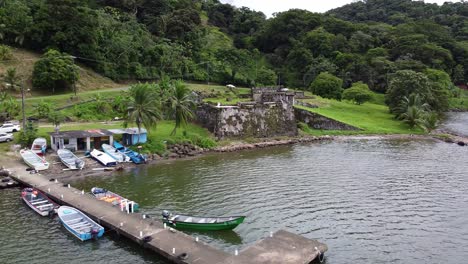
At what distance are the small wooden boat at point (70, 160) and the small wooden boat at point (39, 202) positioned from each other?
7773mm

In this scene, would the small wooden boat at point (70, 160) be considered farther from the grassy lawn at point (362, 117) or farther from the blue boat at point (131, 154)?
the grassy lawn at point (362, 117)

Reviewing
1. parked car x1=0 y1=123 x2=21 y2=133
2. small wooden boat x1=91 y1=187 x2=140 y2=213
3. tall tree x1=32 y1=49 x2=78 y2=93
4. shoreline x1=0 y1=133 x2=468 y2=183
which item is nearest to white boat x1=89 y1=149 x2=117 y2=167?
shoreline x1=0 y1=133 x2=468 y2=183

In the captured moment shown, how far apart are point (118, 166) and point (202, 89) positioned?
44.7 m

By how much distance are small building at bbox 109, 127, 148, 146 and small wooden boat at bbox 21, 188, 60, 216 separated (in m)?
17.0

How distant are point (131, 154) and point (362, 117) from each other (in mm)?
50948

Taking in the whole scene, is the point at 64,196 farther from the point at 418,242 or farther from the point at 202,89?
the point at 202,89

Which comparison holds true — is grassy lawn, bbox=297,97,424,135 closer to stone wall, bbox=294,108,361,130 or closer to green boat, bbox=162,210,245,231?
stone wall, bbox=294,108,361,130

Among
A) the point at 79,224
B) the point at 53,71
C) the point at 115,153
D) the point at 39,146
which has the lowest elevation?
the point at 79,224

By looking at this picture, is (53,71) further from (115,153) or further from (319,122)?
(319,122)

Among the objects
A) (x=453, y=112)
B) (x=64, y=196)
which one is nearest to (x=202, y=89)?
(x=64, y=196)

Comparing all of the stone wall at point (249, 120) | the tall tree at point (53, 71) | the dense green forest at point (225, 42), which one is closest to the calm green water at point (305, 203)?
the stone wall at point (249, 120)

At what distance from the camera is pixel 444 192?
39.9 m

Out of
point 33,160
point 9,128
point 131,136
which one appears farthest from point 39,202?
point 9,128

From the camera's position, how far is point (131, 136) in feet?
172
